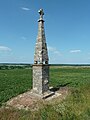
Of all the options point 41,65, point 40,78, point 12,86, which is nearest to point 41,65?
point 41,65

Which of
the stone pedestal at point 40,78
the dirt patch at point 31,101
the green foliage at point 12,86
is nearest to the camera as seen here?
the dirt patch at point 31,101

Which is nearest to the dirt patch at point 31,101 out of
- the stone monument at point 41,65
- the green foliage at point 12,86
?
the stone monument at point 41,65

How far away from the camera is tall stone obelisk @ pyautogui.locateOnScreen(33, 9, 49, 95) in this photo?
14.6 metres

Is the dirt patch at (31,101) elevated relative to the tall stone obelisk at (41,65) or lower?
lower

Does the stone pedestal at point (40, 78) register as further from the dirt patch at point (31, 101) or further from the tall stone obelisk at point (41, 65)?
the dirt patch at point (31, 101)

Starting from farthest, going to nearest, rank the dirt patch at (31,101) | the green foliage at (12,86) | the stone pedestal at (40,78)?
the green foliage at (12,86) < the stone pedestal at (40,78) < the dirt patch at (31,101)

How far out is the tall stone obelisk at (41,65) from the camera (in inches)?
575

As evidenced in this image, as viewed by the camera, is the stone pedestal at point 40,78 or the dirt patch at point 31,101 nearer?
the dirt patch at point 31,101

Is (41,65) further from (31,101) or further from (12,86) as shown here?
(12,86)

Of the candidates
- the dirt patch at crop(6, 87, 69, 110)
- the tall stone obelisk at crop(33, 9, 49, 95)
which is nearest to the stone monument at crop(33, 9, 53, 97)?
the tall stone obelisk at crop(33, 9, 49, 95)

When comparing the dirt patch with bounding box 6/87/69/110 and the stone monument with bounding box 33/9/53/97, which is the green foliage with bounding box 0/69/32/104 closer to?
the dirt patch with bounding box 6/87/69/110

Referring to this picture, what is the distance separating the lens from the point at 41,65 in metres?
14.5

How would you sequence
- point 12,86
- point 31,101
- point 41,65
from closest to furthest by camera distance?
point 31,101 < point 41,65 < point 12,86

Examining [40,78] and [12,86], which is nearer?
[40,78]
